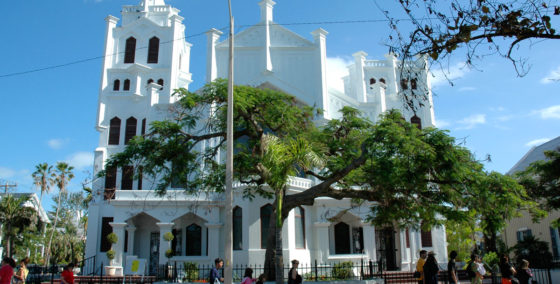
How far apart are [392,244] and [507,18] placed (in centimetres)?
2254

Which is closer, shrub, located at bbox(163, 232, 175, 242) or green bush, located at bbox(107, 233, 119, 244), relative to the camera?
shrub, located at bbox(163, 232, 175, 242)

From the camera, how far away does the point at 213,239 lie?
86.0ft

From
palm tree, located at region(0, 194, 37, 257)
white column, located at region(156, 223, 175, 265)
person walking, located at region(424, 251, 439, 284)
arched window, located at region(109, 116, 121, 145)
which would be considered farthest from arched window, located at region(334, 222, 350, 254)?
palm tree, located at region(0, 194, 37, 257)

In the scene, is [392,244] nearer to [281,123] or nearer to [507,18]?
[281,123]

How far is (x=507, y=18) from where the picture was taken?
6664 mm

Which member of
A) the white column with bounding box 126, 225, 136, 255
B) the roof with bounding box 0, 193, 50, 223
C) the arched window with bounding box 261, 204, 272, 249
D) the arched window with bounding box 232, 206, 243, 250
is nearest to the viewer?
the arched window with bounding box 261, 204, 272, 249

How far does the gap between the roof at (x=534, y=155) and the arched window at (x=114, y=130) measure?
2799 centimetres

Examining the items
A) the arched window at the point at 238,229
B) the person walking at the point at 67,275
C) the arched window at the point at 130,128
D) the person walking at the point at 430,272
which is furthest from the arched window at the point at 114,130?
the person walking at the point at 430,272

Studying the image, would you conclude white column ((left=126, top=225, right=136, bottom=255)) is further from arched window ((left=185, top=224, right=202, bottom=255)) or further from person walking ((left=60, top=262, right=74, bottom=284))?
person walking ((left=60, top=262, right=74, bottom=284))

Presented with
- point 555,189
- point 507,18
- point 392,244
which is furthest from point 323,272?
point 507,18

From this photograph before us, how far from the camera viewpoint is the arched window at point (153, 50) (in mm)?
33656

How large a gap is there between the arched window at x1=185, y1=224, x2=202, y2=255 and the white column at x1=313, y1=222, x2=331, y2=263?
7.24m

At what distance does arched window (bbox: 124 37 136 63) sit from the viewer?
33656 mm

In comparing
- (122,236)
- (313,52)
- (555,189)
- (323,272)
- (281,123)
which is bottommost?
(323,272)
